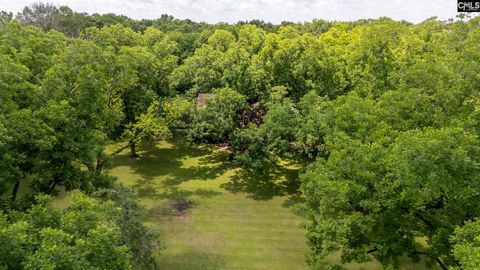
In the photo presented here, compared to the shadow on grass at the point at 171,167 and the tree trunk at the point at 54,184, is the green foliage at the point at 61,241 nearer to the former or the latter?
the tree trunk at the point at 54,184

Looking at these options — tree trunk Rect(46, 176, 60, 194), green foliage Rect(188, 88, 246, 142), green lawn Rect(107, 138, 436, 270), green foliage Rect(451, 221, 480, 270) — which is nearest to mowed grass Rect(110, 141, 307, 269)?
green lawn Rect(107, 138, 436, 270)

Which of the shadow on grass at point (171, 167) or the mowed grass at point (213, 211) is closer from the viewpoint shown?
the mowed grass at point (213, 211)

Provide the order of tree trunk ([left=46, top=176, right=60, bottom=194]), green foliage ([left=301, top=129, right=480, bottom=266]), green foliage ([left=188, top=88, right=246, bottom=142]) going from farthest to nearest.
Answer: green foliage ([left=188, top=88, right=246, bottom=142]) → tree trunk ([left=46, top=176, right=60, bottom=194]) → green foliage ([left=301, top=129, right=480, bottom=266])

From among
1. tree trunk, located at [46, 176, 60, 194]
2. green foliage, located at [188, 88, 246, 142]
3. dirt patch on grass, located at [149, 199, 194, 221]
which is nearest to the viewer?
tree trunk, located at [46, 176, 60, 194]

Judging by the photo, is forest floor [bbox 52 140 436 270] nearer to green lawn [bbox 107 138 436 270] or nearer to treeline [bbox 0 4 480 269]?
green lawn [bbox 107 138 436 270]

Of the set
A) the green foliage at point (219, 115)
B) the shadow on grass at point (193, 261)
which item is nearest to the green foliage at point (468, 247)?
the shadow on grass at point (193, 261)

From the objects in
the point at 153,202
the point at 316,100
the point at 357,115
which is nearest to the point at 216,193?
the point at 153,202

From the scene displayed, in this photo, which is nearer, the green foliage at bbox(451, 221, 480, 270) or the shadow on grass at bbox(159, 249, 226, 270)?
the green foliage at bbox(451, 221, 480, 270)
